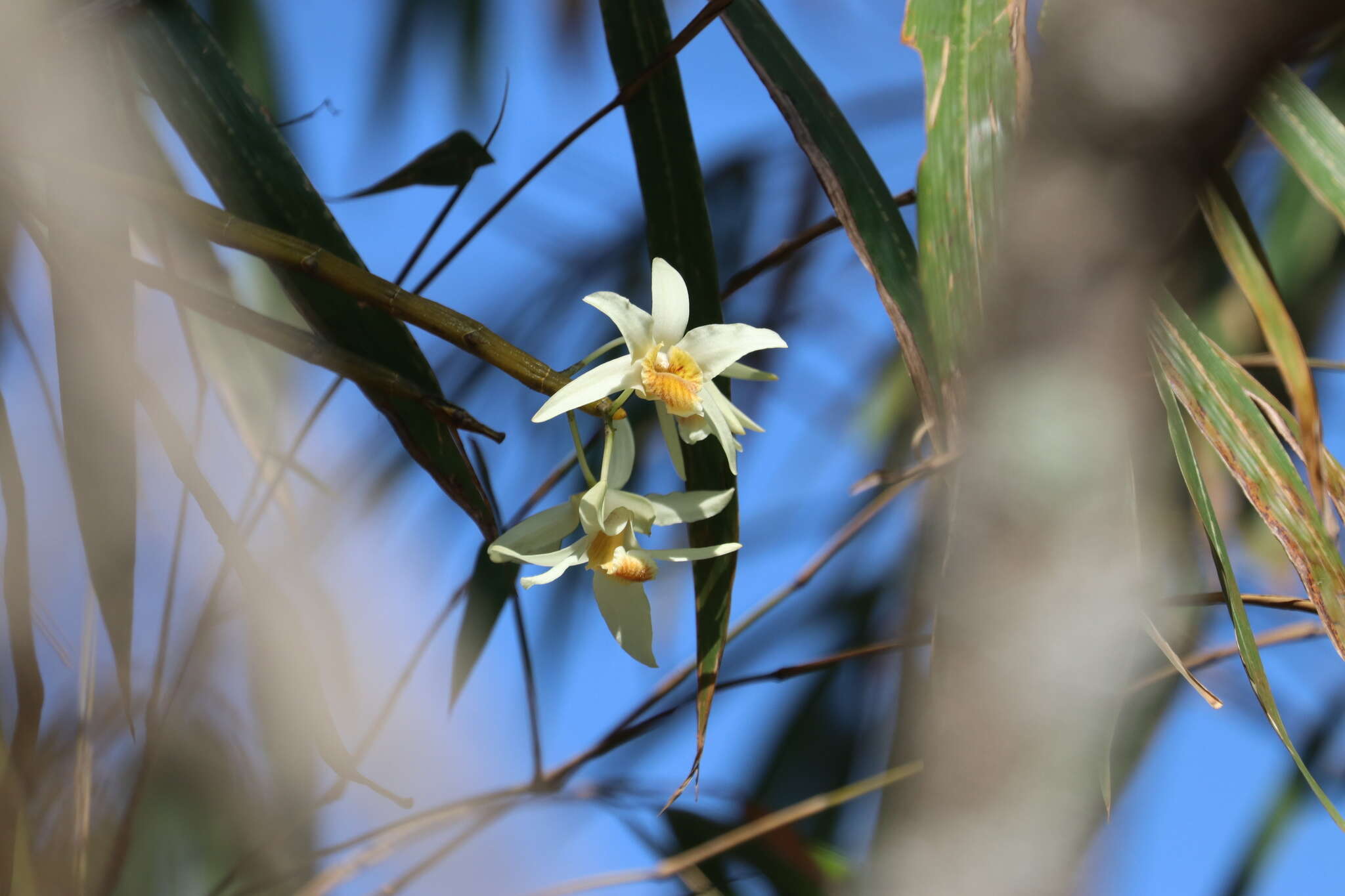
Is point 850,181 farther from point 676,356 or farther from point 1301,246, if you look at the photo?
point 1301,246

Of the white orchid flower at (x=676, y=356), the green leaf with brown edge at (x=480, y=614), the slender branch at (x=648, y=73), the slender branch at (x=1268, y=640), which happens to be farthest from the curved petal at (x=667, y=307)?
the slender branch at (x=1268, y=640)

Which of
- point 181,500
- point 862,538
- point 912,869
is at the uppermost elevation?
point 181,500

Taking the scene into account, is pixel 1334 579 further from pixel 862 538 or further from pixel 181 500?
pixel 862 538

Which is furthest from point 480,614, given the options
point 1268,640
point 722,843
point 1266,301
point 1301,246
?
point 1301,246

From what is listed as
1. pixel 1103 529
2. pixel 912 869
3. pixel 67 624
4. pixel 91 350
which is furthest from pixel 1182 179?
pixel 67 624

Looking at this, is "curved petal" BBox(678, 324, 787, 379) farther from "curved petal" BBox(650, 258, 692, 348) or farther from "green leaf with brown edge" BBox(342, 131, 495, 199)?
"green leaf with brown edge" BBox(342, 131, 495, 199)

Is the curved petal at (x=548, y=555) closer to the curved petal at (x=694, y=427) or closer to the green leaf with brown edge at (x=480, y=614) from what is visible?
the curved petal at (x=694, y=427)
